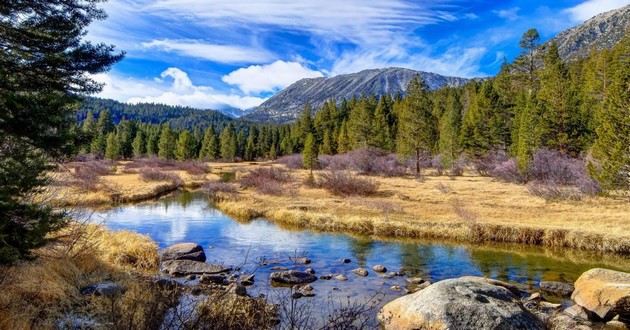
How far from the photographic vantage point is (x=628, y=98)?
26.7m

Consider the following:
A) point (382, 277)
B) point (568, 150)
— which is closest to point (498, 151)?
point (568, 150)

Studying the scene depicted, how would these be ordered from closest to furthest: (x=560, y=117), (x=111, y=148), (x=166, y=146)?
(x=560, y=117)
(x=111, y=148)
(x=166, y=146)

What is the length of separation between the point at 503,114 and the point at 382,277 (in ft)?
168

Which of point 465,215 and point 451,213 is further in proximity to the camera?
point 451,213

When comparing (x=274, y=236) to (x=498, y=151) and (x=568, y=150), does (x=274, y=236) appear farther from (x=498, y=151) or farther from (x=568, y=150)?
(x=498, y=151)

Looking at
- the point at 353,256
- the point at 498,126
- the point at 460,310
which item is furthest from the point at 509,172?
the point at 460,310

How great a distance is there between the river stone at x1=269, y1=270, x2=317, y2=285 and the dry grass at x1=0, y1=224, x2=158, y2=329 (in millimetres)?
4930

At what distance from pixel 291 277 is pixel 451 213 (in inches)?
647

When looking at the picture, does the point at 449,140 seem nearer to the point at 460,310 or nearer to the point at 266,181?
the point at 266,181

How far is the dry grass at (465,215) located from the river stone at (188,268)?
36.8 ft

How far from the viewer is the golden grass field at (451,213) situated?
24.3 metres

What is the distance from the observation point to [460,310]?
37.5ft

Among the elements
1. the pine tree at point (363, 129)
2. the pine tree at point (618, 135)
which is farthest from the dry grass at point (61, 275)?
the pine tree at point (363, 129)

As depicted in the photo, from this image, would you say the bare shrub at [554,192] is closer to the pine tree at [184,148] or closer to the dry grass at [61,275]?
the dry grass at [61,275]
